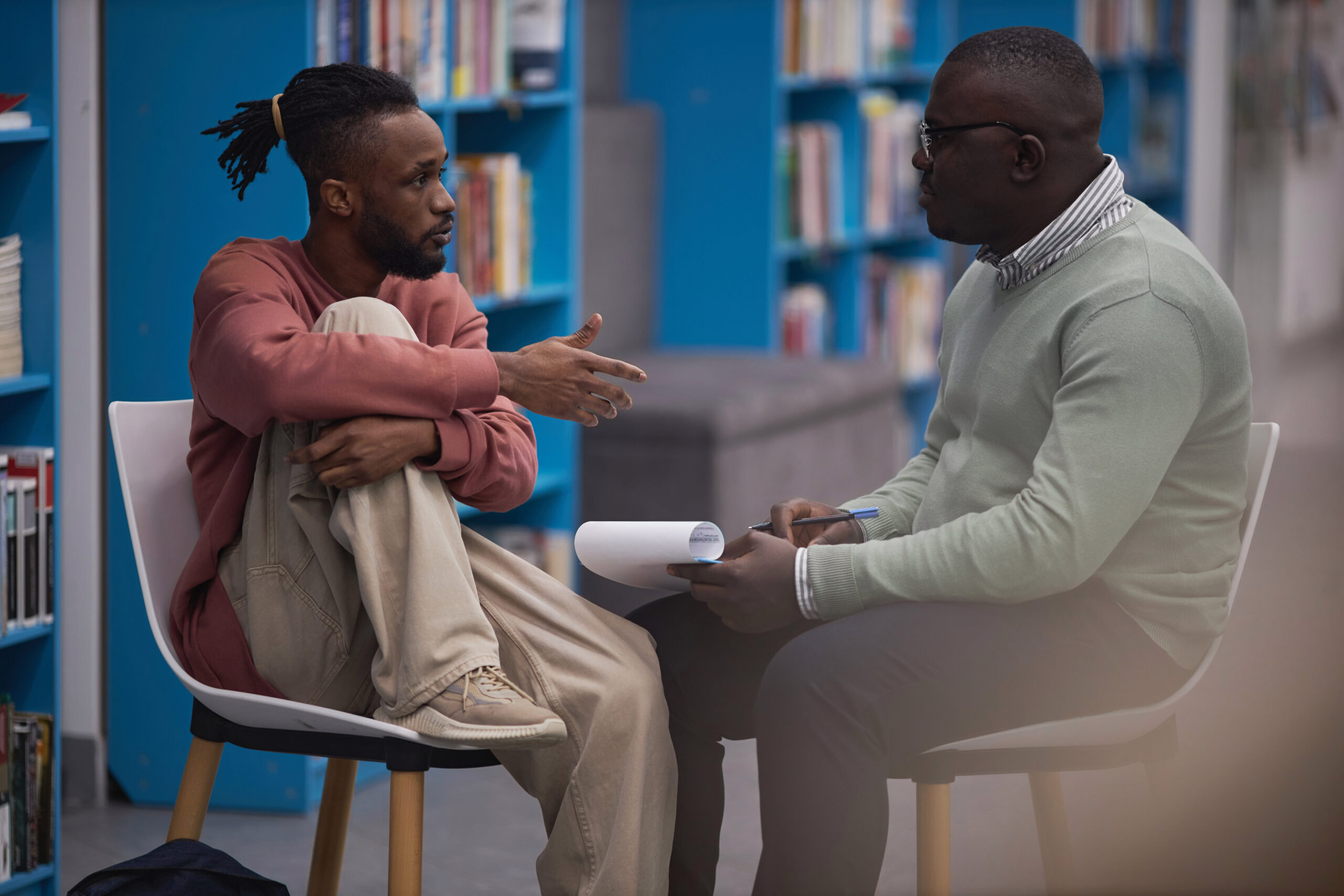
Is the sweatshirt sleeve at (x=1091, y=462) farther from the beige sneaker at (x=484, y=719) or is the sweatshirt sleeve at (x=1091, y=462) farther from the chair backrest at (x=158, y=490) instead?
the chair backrest at (x=158, y=490)

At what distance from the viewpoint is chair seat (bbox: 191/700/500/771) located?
139cm

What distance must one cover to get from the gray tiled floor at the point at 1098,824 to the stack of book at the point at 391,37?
1222mm

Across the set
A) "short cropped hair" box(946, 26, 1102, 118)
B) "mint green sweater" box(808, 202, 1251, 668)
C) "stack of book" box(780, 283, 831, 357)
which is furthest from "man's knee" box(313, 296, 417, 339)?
"stack of book" box(780, 283, 831, 357)

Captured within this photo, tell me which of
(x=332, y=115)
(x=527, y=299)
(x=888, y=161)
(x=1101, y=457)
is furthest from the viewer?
(x=888, y=161)

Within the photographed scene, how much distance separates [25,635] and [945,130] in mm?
1305

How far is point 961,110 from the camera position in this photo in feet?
4.74

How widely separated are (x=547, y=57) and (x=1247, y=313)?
147 inches

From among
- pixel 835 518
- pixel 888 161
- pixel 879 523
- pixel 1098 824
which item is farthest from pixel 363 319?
pixel 888 161

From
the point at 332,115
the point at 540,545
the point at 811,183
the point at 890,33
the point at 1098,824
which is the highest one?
the point at 890,33

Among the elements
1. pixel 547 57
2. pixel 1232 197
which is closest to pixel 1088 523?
pixel 547 57

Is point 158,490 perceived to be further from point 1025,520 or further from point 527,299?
point 527,299

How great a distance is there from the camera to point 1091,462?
132 cm

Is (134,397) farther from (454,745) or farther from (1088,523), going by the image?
(1088,523)

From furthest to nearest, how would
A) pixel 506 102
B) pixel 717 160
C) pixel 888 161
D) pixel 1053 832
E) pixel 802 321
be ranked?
pixel 888 161 < pixel 802 321 < pixel 717 160 < pixel 506 102 < pixel 1053 832
